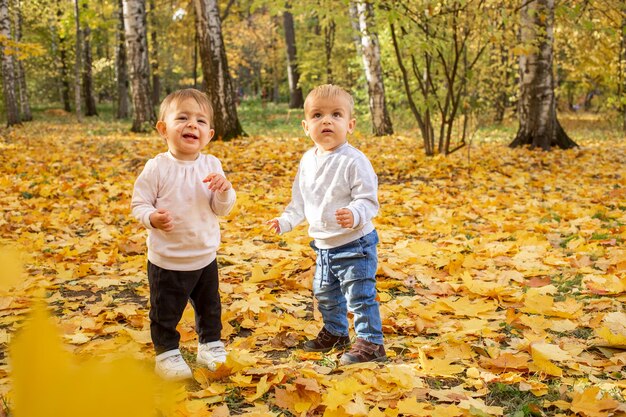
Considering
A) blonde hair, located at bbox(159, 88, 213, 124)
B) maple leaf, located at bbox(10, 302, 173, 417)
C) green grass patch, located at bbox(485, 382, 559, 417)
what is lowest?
green grass patch, located at bbox(485, 382, 559, 417)

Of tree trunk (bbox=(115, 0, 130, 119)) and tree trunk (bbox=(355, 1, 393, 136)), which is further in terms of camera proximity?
tree trunk (bbox=(115, 0, 130, 119))

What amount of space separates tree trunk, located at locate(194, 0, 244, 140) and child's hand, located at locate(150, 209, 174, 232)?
919cm

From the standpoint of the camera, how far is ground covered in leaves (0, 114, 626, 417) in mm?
2172

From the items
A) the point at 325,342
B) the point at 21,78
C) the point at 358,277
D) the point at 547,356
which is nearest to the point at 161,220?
the point at 358,277

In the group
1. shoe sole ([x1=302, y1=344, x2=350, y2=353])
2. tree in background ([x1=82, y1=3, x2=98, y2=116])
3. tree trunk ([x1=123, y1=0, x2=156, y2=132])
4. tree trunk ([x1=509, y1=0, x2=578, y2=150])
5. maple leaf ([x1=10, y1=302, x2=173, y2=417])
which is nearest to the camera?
maple leaf ([x1=10, y1=302, x2=173, y2=417])

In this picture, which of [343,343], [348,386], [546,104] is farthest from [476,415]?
[546,104]

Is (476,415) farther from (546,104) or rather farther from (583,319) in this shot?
(546,104)

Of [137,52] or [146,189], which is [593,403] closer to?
[146,189]

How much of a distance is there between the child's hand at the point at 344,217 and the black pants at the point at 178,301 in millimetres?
651

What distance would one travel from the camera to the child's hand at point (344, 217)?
2551mm

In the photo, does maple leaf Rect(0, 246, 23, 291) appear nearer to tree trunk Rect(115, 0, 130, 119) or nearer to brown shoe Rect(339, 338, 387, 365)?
brown shoe Rect(339, 338, 387, 365)

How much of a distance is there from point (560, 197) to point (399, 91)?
13.5 meters

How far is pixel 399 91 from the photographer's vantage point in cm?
1980

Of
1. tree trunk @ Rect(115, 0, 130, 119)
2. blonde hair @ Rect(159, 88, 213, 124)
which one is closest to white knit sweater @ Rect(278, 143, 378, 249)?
blonde hair @ Rect(159, 88, 213, 124)
